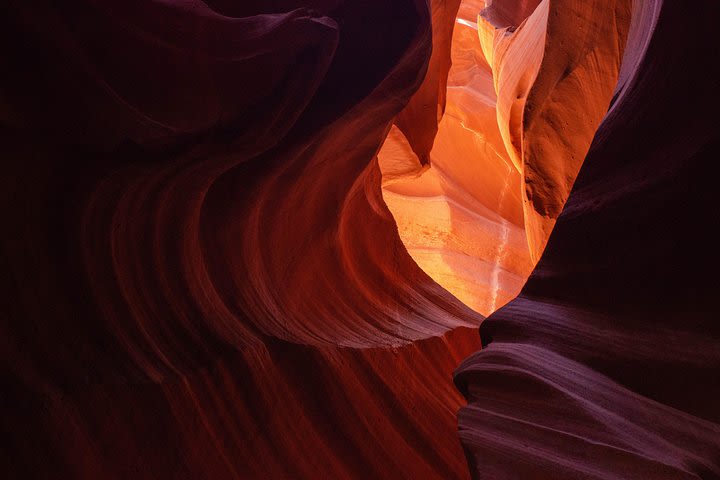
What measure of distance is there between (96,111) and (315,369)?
1625 millimetres

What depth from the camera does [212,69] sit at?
8.82 ft

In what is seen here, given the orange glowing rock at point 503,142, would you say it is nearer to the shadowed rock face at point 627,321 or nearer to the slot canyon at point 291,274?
the slot canyon at point 291,274

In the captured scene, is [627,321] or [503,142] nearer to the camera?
[627,321]

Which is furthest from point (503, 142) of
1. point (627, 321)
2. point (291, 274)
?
point (627, 321)

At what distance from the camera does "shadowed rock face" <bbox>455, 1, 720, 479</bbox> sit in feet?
5.56

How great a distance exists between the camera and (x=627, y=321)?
2053 millimetres

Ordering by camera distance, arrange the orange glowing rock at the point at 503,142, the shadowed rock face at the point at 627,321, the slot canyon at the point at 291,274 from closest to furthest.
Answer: the shadowed rock face at the point at 627,321
the slot canyon at the point at 291,274
the orange glowing rock at the point at 503,142

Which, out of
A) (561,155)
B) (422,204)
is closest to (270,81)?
(561,155)

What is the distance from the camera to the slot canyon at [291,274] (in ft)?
6.27

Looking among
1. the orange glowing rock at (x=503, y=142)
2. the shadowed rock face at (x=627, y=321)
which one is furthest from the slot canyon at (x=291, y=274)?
the orange glowing rock at (x=503, y=142)

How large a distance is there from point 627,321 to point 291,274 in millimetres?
2138

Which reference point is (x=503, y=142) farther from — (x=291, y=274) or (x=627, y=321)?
(x=627, y=321)

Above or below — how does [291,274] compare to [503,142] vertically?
above

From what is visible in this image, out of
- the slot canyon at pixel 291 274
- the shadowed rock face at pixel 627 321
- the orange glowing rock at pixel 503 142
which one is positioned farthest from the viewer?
the orange glowing rock at pixel 503 142
